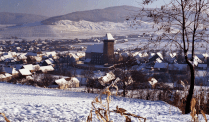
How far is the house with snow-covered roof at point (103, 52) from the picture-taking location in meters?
41.4

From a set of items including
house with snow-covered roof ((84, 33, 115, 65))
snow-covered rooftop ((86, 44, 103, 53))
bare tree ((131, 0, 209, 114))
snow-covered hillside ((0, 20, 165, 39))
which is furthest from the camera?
snow-covered hillside ((0, 20, 165, 39))

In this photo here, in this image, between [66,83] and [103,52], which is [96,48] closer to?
[103,52]

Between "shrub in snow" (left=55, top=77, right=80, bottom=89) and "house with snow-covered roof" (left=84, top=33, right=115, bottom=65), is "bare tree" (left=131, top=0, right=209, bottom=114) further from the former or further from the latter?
"house with snow-covered roof" (left=84, top=33, right=115, bottom=65)

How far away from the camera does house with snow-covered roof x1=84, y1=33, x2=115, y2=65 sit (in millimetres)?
41375

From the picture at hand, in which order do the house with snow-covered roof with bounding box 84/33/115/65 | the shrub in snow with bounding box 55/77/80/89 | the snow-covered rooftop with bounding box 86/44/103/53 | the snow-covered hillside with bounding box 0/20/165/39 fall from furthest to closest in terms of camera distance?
1. the snow-covered hillside with bounding box 0/20/165/39
2. the snow-covered rooftop with bounding box 86/44/103/53
3. the house with snow-covered roof with bounding box 84/33/115/65
4. the shrub in snow with bounding box 55/77/80/89

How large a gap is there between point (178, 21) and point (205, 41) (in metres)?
0.76

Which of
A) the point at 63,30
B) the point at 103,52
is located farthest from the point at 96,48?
the point at 63,30

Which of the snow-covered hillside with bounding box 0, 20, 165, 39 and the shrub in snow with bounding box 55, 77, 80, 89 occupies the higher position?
the snow-covered hillside with bounding box 0, 20, 165, 39

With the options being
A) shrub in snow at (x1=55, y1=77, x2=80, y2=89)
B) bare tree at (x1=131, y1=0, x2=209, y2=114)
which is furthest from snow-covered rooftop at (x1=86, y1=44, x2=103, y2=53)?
bare tree at (x1=131, y1=0, x2=209, y2=114)

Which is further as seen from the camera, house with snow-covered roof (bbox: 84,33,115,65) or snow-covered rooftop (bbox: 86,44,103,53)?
snow-covered rooftop (bbox: 86,44,103,53)

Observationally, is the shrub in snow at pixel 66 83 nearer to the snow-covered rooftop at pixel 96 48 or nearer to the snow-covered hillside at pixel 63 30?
the snow-covered rooftop at pixel 96 48

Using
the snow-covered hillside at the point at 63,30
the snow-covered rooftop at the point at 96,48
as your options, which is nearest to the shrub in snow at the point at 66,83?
the snow-covered rooftop at the point at 96,48

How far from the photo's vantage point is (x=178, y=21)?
4492 millimetres

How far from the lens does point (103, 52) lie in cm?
4434
